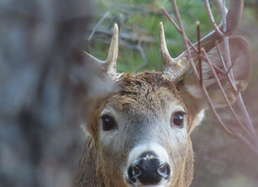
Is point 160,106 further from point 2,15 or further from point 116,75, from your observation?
point 2,15

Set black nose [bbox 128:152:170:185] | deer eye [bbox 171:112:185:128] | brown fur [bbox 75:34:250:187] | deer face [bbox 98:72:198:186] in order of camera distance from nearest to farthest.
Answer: black nose [bbox 128:152:170:185] < deer face [bbox 98:72:198:186] < brown fur [bbox 75:34:250:187] < deer eye [bbox 171:112:185:128]

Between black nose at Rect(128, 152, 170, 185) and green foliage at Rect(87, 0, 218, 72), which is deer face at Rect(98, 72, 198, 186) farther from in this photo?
green foliage at Rect(87, 0, 218, 72)

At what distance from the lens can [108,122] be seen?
13.9 ft

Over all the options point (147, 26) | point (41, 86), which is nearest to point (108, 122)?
point (147, 26)

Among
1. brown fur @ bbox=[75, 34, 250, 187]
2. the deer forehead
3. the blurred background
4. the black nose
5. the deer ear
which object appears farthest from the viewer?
the deer ear

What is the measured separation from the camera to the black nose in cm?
328

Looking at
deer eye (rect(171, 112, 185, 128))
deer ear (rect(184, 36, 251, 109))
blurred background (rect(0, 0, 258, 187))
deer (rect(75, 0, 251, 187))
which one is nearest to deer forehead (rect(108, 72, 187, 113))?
deer (rect(75, 0, 251, 187))

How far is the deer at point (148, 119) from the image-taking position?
3646mm

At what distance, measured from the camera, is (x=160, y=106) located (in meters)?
4.08

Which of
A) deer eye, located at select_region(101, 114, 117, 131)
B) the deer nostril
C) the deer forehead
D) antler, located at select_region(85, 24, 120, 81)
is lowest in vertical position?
the deer nostril

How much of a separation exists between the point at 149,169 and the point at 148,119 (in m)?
0.73

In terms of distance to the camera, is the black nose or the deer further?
the deer

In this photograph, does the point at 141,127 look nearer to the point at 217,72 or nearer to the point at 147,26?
the point at 217,72

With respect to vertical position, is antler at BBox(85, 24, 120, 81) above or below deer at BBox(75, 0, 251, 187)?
above
